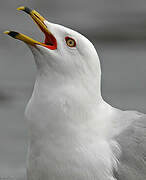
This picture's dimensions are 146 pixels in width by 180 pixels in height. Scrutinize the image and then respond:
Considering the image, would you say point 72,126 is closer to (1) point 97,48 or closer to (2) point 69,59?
(2) point 69,59

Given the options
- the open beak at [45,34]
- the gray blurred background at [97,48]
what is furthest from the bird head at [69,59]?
the gray blurred background at [97,48]

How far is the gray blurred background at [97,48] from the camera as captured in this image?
5.94m

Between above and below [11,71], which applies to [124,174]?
above

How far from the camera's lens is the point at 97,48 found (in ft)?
24.7

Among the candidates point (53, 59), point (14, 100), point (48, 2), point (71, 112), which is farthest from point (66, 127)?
point (48, 2)

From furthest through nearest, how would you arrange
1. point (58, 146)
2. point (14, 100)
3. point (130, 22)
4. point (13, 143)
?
point (130, 22) → point (14, 100) → point (13, 143) → point (58, 146)

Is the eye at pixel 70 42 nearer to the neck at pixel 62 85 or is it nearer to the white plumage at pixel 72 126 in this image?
the white plumage at pixel 72 126

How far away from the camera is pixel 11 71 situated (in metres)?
7.04

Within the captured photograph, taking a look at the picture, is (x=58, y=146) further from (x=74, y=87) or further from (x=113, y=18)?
(x=113, y=18)

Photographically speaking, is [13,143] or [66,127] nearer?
[66,127]

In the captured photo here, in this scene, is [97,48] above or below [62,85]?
below

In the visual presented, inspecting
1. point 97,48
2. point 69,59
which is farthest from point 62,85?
point 97,48

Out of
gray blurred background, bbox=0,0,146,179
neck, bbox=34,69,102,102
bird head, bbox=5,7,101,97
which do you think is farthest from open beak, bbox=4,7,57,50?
gray blurred background, bbox=0,0,146,179

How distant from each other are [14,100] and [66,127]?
10.4ft
